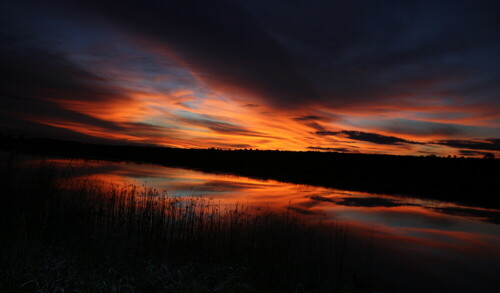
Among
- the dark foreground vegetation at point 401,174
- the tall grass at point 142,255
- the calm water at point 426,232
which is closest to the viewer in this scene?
the tall grass at point 142,255

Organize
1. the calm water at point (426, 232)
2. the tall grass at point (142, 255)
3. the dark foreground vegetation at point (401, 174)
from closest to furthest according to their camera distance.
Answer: the tall grass at point (142, 255)
the calm water at point (426, 232)
the dark foreground vegetation at point (401, 174)

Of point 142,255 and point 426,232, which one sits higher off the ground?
point 426,232

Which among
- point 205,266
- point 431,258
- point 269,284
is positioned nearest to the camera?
point 269,284

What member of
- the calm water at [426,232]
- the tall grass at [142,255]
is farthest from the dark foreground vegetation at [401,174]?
the tall grass at [142,255]

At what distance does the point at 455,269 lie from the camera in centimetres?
960

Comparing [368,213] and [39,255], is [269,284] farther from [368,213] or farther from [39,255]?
[368,213]

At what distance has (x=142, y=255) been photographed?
775 centimetres

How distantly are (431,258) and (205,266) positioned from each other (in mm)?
8387

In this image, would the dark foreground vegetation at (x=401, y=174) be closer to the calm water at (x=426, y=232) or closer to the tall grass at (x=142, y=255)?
the calm water at (x=426, y=232)

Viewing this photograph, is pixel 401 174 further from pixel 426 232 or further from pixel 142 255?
pixel 142 255

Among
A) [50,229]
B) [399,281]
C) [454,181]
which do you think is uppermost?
[454,181]

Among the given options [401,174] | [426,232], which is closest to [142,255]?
[426,232]

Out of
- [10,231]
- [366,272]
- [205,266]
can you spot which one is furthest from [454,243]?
[10,231]

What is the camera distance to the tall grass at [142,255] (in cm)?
555
